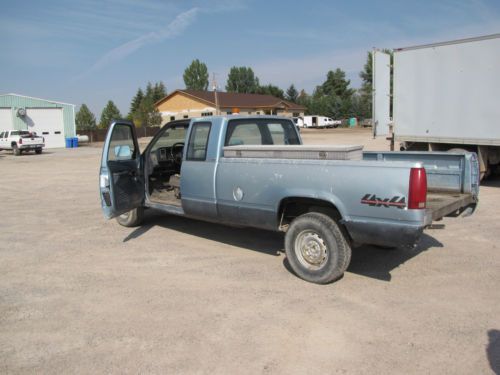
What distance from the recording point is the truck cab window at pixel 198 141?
600cm

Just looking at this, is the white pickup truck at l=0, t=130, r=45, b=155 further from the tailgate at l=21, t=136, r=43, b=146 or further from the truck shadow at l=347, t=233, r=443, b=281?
the truck shadow at l=347, t=233, r=443, b=281

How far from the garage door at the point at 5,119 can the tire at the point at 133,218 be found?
33.3 metres

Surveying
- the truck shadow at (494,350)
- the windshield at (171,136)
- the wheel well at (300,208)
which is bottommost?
the truck shadow at (494,350)

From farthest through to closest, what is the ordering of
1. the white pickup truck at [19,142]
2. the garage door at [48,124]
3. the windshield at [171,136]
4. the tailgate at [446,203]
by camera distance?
the garage door at [48,124] < the white pickup truck at [19,142] < the windshield at [171,136] < the tailgate at [446,203]

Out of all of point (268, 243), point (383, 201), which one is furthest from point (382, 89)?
point (383, 201)

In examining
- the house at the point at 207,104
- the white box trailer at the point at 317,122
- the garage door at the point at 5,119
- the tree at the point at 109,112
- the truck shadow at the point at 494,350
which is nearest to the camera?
the truck shadow at the point at 494,350

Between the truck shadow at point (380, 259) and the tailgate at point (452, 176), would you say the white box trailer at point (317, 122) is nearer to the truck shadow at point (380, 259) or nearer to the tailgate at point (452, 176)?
the truck shadow at point (380, 259)

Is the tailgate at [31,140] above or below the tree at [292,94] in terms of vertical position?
below

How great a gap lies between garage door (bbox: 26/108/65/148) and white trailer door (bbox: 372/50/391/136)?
3281 cm

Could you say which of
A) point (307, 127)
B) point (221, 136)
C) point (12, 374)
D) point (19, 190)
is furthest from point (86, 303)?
point (307, 127)

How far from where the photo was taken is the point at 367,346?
359 centimetres

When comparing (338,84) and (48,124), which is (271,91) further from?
(48,124)

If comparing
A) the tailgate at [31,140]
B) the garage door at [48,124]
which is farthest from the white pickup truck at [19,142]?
the garage door at [48,124]

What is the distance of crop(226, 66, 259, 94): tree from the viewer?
102125mm
